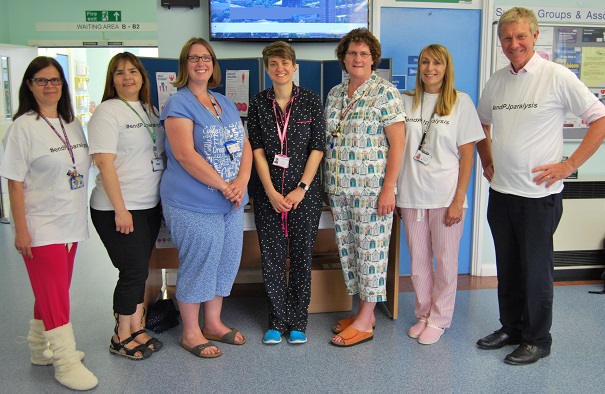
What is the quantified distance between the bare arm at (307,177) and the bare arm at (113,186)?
824 mm

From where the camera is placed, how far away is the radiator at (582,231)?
4.02 meters

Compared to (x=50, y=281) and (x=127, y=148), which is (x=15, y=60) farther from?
(x=50, y=281)

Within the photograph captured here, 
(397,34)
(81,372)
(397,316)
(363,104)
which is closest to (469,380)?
(397,316)

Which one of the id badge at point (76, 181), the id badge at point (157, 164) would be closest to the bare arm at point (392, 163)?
the id badge at point (157, 164)

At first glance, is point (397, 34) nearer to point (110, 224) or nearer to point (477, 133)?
point (477, 133)

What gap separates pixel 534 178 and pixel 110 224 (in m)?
2.12

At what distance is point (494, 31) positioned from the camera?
3934mm

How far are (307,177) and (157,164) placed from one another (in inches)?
31.0

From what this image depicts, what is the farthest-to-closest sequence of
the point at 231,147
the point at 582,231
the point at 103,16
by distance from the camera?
the point at 103,16 < the point at 582,231 < the point at 231,147

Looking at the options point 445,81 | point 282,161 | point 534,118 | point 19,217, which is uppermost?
point 445,81

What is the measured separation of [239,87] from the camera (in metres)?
3.64

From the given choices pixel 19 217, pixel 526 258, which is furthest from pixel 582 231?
pixel 19 217

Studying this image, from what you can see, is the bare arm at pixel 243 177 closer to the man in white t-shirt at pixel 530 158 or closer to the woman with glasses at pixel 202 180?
the woman with glasses at pixel 202 180

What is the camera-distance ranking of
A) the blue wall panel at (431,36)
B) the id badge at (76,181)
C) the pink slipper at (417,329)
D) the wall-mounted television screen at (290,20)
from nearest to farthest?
1. the id badge at (76,181)
2. the pink slipper at (417,329)
3. the blue wall panel at (431,36)
4. the wall-mounted television screen at (290,20)
